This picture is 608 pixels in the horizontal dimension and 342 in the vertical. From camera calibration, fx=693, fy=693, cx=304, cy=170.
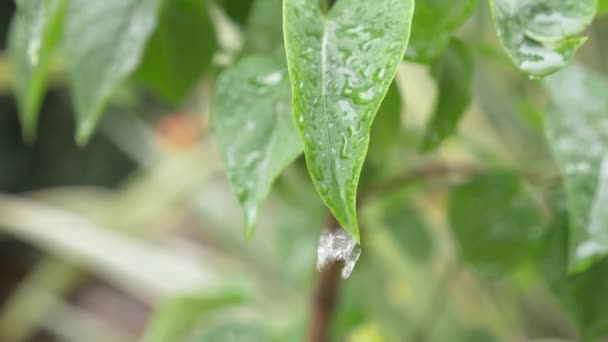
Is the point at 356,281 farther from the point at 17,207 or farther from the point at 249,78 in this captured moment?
Answer: the point at 17,207

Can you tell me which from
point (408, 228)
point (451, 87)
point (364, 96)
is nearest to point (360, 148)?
point (364, 96)

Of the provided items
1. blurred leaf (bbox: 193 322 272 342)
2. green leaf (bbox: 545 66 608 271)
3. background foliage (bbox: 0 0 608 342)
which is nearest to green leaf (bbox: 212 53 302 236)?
background foliage (bbox: 0 0 608 342)

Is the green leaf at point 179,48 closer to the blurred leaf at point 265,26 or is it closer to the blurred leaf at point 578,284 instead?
the blurred leaf at point 265,26

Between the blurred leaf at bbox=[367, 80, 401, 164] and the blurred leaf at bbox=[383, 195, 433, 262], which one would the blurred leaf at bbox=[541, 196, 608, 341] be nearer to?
the blurred leaf at bbox=[367, 80, 401, 164]

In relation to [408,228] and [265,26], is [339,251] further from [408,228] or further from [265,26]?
[408,228]

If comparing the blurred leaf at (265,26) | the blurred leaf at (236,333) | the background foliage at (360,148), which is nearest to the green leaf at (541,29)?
the background foliage at (360,148)

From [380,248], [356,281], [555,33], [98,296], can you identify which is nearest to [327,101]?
[555,33]
